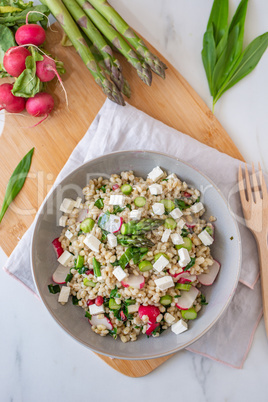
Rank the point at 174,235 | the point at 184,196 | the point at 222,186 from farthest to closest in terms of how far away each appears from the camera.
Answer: the point at 222,186, the point at 184,196, the point at 174,235

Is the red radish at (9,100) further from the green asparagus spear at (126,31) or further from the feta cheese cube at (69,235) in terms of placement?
the feta cheese cube at (69,235)

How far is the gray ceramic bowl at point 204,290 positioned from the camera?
74.2 inches

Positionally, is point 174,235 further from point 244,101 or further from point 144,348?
point 244,101

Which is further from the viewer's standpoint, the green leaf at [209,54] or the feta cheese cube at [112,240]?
the green leaf at [209,54]

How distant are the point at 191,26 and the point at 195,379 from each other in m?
2.24

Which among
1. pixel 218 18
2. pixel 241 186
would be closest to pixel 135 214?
pixel 241 186

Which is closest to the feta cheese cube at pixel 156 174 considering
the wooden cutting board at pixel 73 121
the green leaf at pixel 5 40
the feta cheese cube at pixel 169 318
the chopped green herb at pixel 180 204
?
the chopped green herb at pixel 180 204

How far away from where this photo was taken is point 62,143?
227 cm

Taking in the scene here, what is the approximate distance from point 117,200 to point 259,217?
852 millimetres

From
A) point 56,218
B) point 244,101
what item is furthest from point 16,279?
point 244,101

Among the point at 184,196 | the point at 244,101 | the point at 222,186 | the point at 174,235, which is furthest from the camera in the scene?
the point at 244,101

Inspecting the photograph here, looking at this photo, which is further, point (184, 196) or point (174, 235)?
point (184, 196)

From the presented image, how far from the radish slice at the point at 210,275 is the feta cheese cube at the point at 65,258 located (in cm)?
73

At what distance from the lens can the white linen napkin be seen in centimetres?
216
